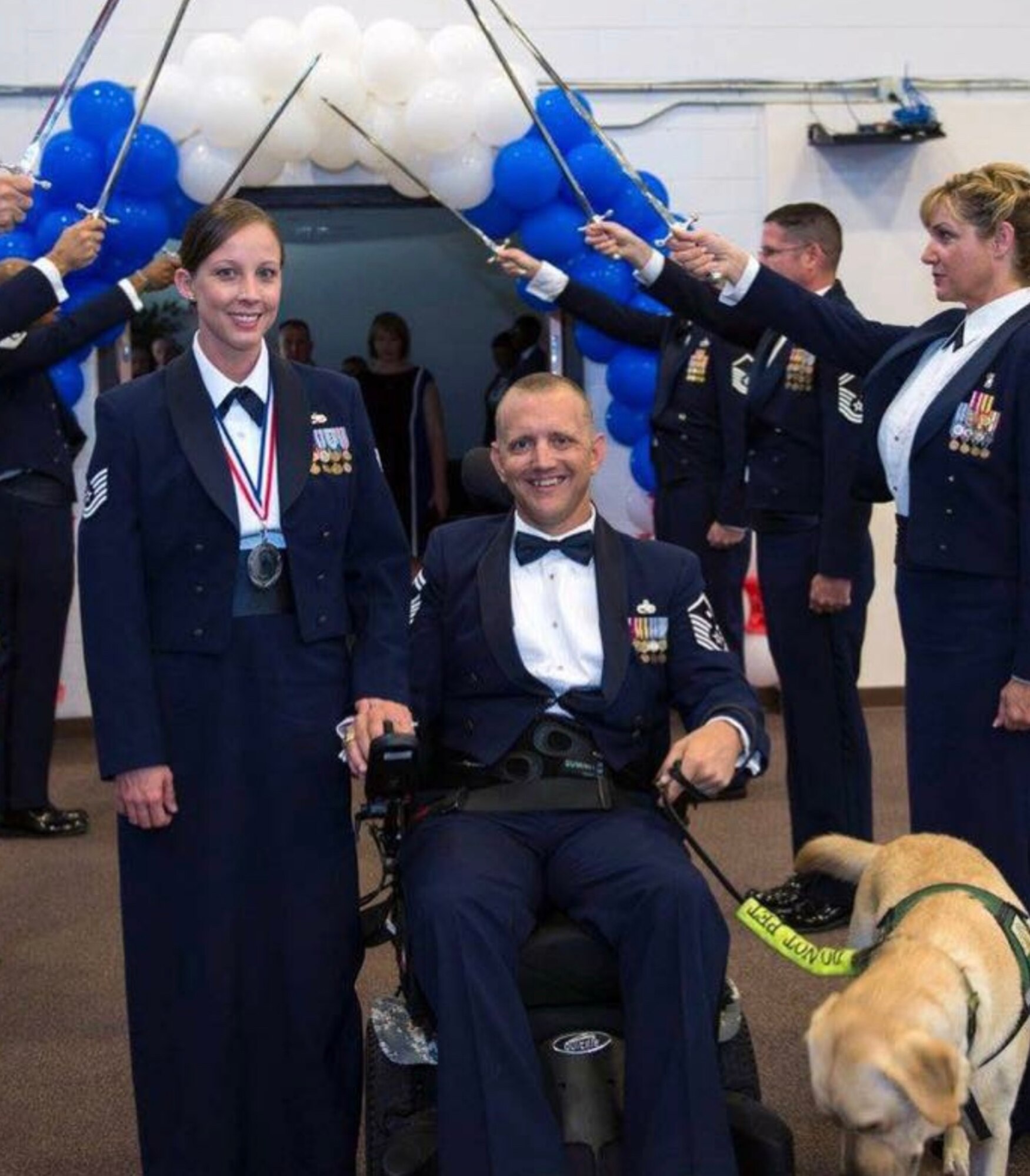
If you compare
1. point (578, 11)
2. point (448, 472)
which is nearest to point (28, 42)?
point (578, 11)

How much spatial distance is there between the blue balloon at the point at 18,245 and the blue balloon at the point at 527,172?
1.55 m

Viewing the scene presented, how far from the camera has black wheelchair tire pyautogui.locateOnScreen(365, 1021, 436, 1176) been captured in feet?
8.57

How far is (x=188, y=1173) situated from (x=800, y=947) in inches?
38.4

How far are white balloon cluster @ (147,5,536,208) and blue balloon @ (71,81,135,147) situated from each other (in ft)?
0.36

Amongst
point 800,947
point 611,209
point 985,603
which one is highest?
point 611,209

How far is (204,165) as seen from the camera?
19.3ft

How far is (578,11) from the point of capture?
686 centimetres

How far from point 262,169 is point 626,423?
5.11 ft

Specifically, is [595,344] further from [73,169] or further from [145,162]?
[73,169]

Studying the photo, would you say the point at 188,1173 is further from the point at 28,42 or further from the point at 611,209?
the point at 28,42

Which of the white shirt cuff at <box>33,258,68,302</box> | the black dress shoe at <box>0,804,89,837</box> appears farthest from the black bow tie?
the black dress shoe at <box>0,804,89,837</box>

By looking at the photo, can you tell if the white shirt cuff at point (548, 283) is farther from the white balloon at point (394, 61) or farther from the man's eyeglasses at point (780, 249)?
the white balloon at point (394, 61)

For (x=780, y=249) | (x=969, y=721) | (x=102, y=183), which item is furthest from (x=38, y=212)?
(x=969, y=721)

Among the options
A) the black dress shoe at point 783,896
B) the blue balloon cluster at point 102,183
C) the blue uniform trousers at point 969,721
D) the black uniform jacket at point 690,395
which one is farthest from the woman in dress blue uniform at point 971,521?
the blue balloon cluster at point 102,183
